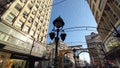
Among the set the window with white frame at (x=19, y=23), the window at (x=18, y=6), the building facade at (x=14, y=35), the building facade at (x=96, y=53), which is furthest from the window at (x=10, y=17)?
the building facade at (x=96, y=53)

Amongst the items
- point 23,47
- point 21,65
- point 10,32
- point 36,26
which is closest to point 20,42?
point 23,47

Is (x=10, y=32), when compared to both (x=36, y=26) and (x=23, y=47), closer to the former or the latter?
(x=23, y=47)

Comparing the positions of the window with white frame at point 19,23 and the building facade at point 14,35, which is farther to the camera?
the window with white frame at point 19,23

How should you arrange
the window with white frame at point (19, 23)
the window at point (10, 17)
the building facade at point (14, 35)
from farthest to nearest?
1. the window with white frame at point (19, 23)
2. the window at point (10, 17)
3. the building facade at point (14, 35)

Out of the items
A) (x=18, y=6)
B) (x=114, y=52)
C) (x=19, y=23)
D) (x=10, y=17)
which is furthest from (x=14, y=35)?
(x=114, y=52)

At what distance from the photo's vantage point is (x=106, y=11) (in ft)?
58.1

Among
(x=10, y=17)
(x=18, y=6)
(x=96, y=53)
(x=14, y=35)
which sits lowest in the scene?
(x=96, y=53)

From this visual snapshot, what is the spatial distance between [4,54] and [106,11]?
19343mm

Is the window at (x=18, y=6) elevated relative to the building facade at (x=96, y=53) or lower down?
elevated

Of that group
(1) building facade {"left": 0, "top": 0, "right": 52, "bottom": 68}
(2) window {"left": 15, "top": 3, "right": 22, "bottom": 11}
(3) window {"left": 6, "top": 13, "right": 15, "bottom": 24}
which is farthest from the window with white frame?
(2) window {"left": 15, "top": 3, "right": 22, "bottom": 11}

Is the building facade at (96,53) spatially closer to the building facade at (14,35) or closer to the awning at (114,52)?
the awning at (114,52)

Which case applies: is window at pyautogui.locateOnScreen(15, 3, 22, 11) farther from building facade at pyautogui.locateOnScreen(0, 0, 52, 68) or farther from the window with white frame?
the window with white frame

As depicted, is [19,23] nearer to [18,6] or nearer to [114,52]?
[18,6]

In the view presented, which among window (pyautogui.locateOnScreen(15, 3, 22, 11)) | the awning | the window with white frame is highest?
window (pyautogui.locateOnScreen(15, 3, 22, 11))
